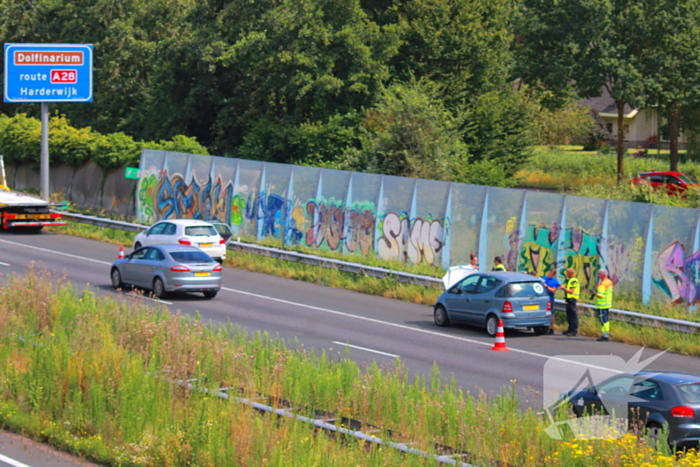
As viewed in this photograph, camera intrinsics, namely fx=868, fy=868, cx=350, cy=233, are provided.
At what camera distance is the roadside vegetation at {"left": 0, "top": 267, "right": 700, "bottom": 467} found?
8852 millimetres

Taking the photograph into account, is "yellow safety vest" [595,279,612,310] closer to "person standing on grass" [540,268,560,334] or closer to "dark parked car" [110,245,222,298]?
"person standing on grass" [540,268,560,334]

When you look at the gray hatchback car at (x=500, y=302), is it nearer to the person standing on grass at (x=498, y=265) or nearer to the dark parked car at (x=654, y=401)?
the person standing on grass at (x=498, y=265)

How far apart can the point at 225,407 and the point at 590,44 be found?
44.3m

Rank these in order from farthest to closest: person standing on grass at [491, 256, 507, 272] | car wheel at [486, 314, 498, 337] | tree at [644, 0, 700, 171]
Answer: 1. tree at [644, 0, 700, 171]
2. person standing on grass at [491, 256, 507, 272]
3. car wheel at [486, 314, 498, 337]

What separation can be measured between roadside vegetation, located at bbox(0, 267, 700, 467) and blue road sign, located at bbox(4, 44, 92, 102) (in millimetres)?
24561

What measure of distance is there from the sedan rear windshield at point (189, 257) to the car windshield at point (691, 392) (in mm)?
14122

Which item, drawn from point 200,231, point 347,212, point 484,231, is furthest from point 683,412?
point 200,231

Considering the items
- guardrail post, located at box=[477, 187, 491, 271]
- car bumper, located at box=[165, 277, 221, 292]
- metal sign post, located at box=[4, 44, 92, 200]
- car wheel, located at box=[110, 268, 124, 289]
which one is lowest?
car wheel, located at box=[110, 268, 124, 289]

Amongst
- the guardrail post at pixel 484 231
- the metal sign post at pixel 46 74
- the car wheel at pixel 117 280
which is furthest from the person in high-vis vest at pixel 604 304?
the metal sign post at pixel 46 74

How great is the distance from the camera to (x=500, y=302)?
19734mm

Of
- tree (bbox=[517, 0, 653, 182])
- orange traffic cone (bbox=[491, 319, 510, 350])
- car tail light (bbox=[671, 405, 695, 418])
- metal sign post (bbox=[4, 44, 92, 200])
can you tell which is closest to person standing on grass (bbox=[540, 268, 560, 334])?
orange traffic cone (bbox=[491, 319, 510, 350])

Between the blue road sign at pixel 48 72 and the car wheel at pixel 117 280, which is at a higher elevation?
the blue road sign at pixel 48 72

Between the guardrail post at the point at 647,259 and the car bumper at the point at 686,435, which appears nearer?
the car bumper at the point at 686,435

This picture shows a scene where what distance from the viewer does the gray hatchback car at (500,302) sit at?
19.7 m
